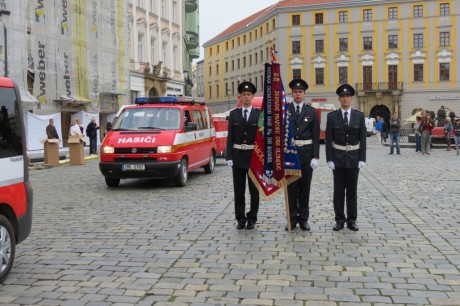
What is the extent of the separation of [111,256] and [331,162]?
3152mm

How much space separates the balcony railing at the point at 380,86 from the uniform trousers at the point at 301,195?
6058 cm

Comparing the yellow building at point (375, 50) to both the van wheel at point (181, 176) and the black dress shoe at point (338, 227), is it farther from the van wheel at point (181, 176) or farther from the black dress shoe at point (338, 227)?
the black dress shoe at point (338, 227)

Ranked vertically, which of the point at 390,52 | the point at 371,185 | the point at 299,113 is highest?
the point at 390,52

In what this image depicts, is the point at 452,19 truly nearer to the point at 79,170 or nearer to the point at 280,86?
the point at 79,170

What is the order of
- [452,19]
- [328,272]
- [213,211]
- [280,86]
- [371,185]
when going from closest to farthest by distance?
1. [328,272]
2. [280,86]
3. [213,211]
4. [371,185]
5. [452,19]

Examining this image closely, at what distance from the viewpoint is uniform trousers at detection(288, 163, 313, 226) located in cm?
776

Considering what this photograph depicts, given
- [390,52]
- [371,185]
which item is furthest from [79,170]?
[390,52]

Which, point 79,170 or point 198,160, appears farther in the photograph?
point 79,170

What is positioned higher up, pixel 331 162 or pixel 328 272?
pixel 331 162

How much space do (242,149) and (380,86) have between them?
201 ft

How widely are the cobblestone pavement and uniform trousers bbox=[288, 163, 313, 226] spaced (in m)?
0.22

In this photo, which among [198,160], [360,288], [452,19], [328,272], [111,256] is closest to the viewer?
[360,288]

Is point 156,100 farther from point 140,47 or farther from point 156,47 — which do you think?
point 156,47

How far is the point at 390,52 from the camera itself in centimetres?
6631
